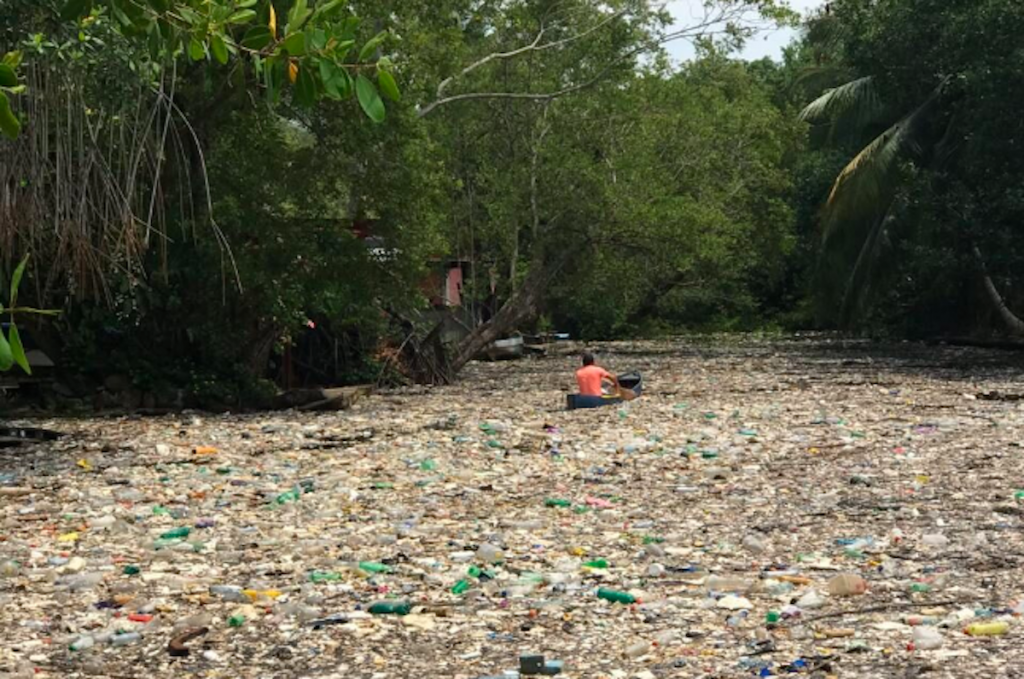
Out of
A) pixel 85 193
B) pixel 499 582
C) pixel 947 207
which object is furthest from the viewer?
pixel 947 207

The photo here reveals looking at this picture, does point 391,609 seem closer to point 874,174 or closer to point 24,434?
point 24,434

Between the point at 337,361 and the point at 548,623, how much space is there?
48.1 ft

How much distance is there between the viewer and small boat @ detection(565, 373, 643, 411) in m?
16.4

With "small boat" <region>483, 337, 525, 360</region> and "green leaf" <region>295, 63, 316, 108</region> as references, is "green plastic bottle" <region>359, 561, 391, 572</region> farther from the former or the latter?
"small boat" <region>483, 337, 525, 360</region>

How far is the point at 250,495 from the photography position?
10617 mm

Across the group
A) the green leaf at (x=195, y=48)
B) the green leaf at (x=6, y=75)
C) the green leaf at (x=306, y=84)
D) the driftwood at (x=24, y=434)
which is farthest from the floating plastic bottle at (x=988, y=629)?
the driftwood at (x=24, y=434)

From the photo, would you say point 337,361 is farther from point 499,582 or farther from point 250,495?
point 499,582

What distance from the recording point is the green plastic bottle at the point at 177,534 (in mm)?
8945

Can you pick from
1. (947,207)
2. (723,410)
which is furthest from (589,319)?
(723,410)

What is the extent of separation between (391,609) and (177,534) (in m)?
2.69

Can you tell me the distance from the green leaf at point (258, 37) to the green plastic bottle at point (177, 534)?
17.2 feet

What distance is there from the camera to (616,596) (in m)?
7.02

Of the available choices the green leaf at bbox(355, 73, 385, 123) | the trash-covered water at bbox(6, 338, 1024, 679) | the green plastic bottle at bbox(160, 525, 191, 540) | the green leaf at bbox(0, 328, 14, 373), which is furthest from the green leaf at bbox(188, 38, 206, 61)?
the green plastic bottle at bbox(160, 525, 191, 540)

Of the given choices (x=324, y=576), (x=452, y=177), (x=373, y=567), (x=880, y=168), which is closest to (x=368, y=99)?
(x=324, y=576)
